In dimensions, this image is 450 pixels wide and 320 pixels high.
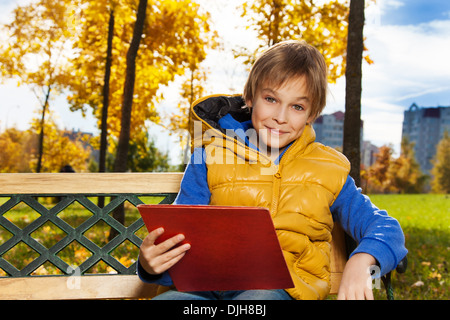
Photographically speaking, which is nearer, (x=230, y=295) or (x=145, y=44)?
(x=230, y=295)

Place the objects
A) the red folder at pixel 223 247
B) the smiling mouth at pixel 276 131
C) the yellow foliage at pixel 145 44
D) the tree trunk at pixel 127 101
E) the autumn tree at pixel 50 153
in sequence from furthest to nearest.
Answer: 1. the autumn tree at pixel 50 153
2. the yellow foliage at pixel 145 44
3. the tree trunk at pixel 127 101
4. the smiling mouth at pixel 276 131
5. the red folder at pixel 223 247

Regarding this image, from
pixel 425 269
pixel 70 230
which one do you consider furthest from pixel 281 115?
pixel 425 269

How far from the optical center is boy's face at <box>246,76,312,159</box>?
6.13ft

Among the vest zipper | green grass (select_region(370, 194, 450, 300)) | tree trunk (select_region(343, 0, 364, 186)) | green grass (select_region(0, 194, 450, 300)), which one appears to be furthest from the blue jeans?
tree trunk (select_region(343, 0, 364, 186))

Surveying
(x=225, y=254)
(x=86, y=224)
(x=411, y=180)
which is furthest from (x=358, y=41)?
(x=411, y=180)

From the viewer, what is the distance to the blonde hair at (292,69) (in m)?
1.86

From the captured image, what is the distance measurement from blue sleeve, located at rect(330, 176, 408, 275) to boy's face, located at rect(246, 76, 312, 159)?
354 mm

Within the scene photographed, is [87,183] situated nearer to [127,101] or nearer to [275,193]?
[275,193]

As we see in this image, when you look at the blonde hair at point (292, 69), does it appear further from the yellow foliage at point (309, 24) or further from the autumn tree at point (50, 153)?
the autumn tree at point (50, 153)

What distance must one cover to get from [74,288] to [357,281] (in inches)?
64.4

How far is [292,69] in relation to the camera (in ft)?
6.07

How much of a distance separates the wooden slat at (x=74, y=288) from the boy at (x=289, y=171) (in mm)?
813

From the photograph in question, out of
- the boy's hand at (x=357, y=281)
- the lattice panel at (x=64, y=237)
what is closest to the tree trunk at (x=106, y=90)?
the lattice panel at (x=64, y=237)
